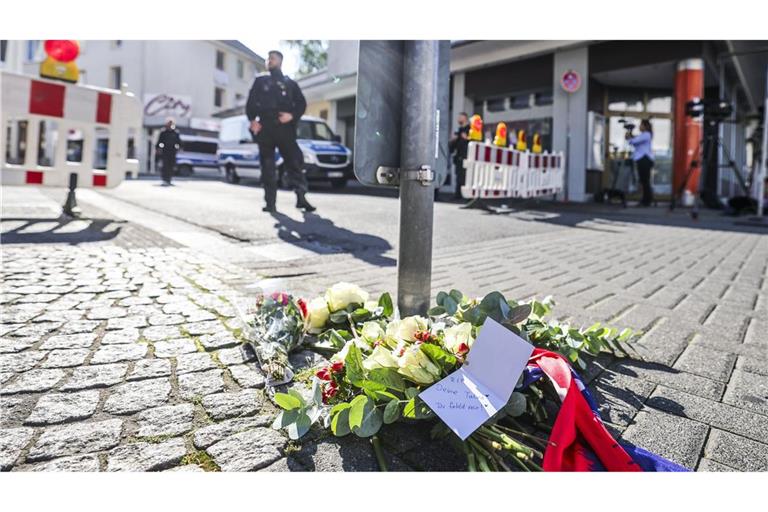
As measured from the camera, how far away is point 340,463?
44.3 inches

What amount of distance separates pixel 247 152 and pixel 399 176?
1484 cm

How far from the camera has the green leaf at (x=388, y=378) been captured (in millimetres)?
1273

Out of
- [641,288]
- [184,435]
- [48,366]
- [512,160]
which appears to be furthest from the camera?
[512,160]

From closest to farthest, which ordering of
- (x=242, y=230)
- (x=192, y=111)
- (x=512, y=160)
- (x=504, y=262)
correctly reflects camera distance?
(x=504, y=262) → (x=242, y=230) → (x=512, y=160) → (x=192, y=111)

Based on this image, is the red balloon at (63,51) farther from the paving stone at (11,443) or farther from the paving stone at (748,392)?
the paving stone at (748,392)

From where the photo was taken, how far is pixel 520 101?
46.1ft

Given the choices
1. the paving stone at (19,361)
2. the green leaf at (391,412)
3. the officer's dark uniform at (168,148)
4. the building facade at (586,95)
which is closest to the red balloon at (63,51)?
the paving stone at (19,361)

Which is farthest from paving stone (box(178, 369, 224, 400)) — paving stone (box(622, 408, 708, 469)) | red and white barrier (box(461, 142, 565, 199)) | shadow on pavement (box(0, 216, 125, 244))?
red and white barrier (box(461, 142, 565, 199))

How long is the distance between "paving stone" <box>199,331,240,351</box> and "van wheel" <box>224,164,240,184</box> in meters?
14.9

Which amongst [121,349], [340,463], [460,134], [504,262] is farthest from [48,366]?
[460,134]

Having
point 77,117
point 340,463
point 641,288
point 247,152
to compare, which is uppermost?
point 247,152

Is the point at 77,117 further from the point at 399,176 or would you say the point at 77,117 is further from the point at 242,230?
the point at 399,176

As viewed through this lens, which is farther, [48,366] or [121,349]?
[121,349]

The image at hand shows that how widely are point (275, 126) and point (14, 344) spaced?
196 inches
